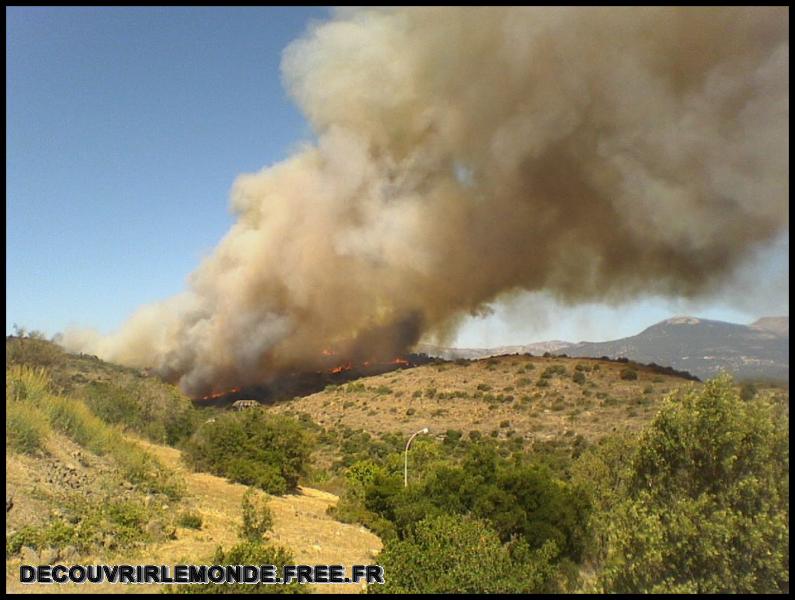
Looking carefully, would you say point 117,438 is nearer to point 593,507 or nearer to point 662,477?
point 593,507

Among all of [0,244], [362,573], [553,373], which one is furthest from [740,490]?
[553,373]

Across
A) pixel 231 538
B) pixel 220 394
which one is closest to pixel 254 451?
pixel 231 538

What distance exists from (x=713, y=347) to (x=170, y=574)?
14449 mm

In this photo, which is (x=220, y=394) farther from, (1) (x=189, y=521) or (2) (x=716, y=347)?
(2) (x=716, y=347)

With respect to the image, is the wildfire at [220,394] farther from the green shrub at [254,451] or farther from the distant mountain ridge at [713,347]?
the distant mountain ridge at [713,347]

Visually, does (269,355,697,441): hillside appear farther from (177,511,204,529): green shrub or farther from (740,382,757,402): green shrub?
(177,511,204,529): green shrub

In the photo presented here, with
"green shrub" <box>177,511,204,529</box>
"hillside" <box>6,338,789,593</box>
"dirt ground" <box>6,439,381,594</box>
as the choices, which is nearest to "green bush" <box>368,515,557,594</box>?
"hillside" <box>6,338,789,593</box>

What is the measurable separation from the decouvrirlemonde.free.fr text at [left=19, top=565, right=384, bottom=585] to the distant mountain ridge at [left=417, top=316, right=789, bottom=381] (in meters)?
5.92

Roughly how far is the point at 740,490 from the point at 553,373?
98.4ft

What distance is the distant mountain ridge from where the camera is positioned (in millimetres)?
7719

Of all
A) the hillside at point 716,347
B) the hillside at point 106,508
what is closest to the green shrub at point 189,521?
the hillside at point 106,508

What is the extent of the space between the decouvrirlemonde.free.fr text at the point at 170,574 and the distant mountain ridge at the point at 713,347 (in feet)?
19.4

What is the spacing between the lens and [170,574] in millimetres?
6605

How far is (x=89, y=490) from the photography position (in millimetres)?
8797
